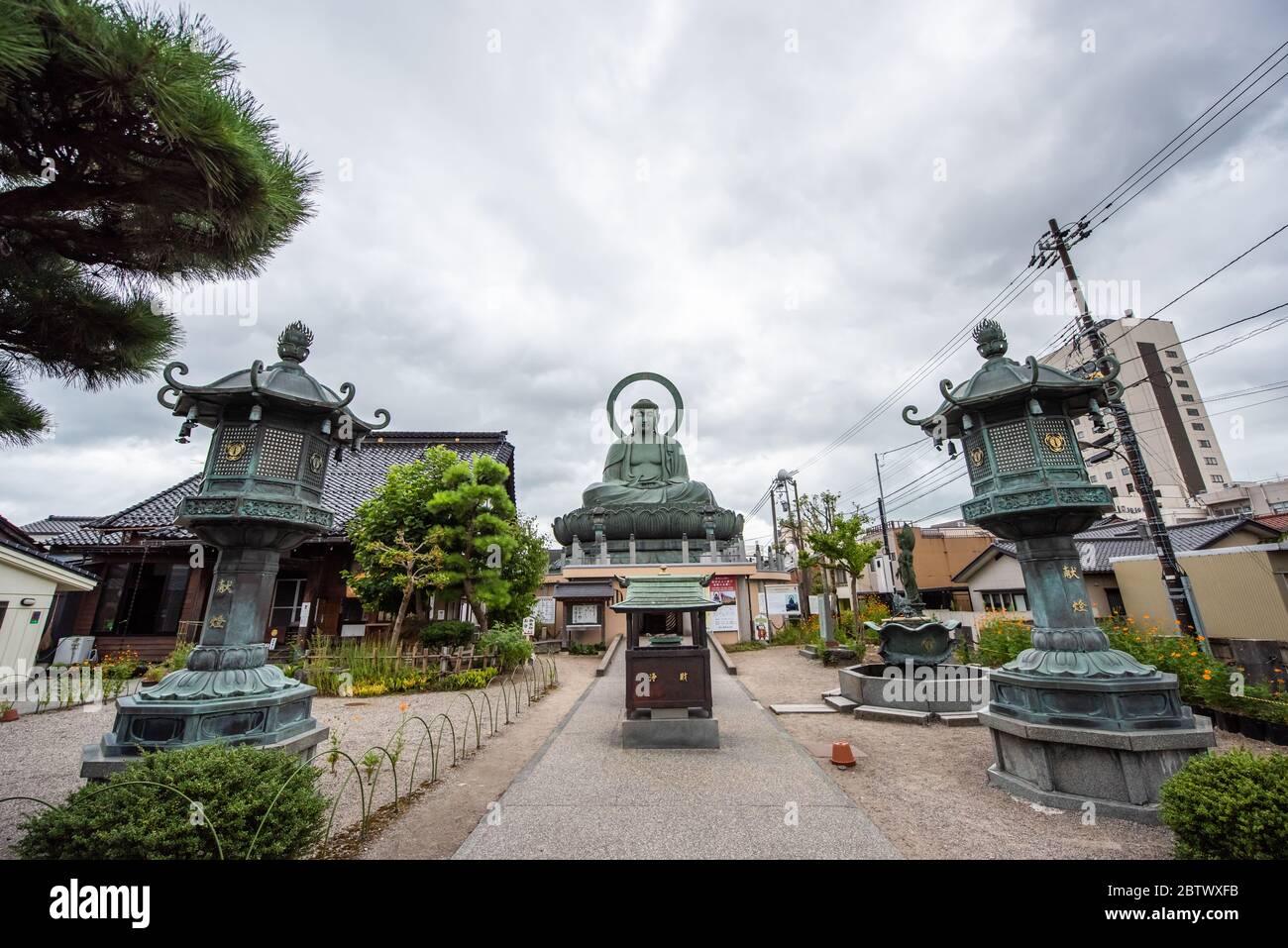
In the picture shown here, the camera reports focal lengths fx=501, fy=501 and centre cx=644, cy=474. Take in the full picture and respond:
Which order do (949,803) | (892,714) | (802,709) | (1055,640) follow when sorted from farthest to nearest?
(802,709), (892,714), (1055,640), (949,803)

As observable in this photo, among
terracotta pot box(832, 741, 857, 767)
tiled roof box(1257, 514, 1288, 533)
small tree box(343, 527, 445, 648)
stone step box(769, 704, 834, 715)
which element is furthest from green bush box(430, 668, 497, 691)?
tiled roof box(1257, 514, 1288, 533)

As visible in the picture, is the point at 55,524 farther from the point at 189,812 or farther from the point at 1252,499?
the point at 1252,499

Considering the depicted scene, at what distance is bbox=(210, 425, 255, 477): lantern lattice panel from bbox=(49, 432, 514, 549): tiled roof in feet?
11.6

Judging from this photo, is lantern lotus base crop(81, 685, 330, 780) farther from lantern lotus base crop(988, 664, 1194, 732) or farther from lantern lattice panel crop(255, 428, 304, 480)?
lantern lotus base crop(988, 664, 1194, 732)

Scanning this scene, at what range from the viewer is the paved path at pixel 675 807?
4.23m

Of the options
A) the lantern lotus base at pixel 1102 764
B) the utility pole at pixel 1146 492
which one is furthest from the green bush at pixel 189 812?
the utility pole at pixel 1146 492

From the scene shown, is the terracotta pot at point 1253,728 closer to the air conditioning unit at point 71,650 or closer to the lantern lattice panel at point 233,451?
the lantern lattice panel at point 233,451

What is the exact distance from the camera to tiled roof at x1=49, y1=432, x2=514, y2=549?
45.9ft

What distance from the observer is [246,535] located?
5.47 meters

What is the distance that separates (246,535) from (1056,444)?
9297mm

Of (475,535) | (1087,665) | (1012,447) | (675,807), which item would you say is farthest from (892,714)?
(475,535)

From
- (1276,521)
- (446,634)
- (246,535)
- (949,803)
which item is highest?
(1276,521)

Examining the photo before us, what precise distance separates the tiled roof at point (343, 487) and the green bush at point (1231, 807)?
10.9 metres
